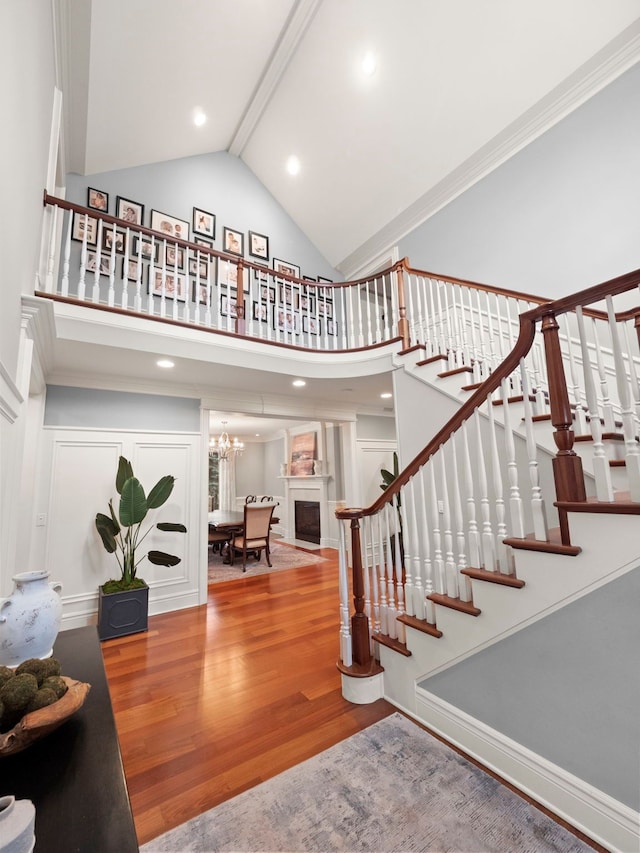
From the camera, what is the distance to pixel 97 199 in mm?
4605

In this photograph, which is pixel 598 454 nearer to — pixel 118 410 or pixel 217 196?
pixel 118 410

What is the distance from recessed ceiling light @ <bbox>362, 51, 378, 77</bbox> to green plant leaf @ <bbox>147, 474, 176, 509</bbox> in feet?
17.3

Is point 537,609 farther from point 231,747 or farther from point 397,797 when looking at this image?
point 231,747

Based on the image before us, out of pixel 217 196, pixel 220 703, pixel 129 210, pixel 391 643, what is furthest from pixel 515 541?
pixel 217 196

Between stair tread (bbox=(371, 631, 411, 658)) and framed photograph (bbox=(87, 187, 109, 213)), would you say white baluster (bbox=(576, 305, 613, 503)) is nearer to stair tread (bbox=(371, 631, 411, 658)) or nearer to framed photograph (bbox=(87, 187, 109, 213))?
stair tread (bbox=(371, 631, 411, 658))

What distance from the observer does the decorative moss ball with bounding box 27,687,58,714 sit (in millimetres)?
912

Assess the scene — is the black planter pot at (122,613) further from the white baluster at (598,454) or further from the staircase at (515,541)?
the white baluster at (598,454)

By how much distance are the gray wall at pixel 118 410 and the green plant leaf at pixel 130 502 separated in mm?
848

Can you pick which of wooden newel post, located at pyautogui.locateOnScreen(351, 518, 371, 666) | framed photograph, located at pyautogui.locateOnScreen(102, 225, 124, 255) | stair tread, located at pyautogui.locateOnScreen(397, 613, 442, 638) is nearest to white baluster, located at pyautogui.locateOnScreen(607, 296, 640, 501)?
stair tread, located at pyautogui.locateOnScreen(397, 613, 442, 638)

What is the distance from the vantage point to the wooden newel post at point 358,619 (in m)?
2.39

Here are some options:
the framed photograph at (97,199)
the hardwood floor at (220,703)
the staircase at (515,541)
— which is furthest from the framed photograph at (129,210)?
the hardwood floor at (220,703)

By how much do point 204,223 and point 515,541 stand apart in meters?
5.89

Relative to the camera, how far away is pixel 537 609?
160 centimetres

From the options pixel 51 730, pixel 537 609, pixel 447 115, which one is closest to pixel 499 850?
pixel 537 609
